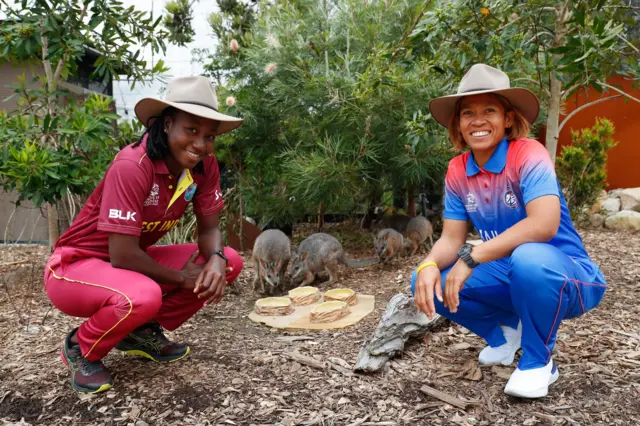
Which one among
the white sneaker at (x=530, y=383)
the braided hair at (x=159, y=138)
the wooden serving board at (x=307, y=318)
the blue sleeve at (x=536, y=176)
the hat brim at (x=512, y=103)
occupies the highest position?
the hat brim at (x=512, y=103)

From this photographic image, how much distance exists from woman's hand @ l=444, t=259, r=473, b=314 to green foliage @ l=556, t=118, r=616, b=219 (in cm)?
494

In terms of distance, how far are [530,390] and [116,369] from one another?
1.87 meters

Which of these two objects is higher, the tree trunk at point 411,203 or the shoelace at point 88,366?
the tree trunk at point 411,203

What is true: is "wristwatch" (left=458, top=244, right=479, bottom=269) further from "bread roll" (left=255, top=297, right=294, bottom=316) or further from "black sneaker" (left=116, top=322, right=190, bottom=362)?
"bread roll" (left=255, top=297, right=294, bottom=316)

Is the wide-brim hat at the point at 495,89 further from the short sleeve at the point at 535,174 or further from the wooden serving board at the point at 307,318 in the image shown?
the wooden serving board at the point at 307,318

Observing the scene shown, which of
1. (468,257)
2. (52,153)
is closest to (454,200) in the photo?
(468,257)

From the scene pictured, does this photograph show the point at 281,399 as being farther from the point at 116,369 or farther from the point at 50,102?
the point at 50,102

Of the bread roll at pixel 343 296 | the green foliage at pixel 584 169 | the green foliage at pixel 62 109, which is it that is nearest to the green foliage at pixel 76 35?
the green foliage at pixel 62 109

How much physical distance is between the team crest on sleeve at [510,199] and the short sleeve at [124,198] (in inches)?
60.1

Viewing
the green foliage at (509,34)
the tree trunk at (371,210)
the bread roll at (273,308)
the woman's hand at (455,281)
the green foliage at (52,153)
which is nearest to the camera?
the woman's hand at (455,281)

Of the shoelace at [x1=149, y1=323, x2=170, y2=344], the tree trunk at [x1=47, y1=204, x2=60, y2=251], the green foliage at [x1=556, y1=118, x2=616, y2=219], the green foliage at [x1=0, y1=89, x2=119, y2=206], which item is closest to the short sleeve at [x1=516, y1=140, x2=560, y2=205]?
the shoelace at [x1=149, y1=323, x2=170, y2=344]

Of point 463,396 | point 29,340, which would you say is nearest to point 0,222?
point 29,340

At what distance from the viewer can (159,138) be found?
2.33 m

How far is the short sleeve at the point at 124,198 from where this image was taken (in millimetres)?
2219
